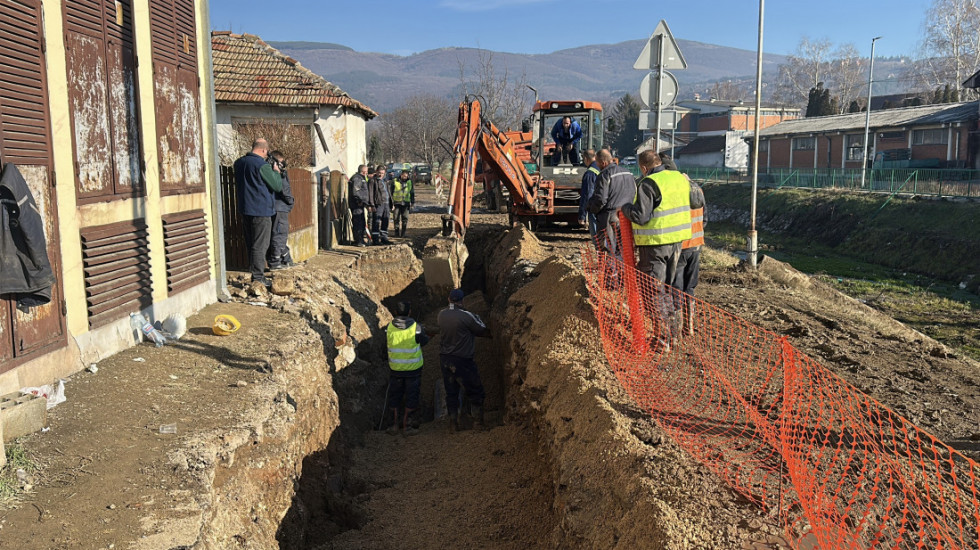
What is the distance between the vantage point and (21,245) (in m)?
5.36

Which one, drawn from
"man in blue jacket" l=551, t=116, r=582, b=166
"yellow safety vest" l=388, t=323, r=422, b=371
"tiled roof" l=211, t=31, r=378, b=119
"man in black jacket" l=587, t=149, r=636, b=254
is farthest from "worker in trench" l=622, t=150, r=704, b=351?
"tiled roof" l=211, t=31, r=378, b=119

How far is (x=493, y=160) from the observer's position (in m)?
14.2

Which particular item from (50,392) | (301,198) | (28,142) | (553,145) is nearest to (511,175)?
(553,145)

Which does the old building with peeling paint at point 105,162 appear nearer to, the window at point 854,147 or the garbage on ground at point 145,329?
the garbage on ground at point 145,329

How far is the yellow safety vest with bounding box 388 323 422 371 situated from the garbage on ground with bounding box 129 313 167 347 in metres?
2.59

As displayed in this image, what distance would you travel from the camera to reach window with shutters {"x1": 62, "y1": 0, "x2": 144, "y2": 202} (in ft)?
21.1

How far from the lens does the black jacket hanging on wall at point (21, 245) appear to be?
522 cm

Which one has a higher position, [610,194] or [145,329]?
[610,194]

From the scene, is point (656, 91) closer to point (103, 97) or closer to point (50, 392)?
point (103, 97)

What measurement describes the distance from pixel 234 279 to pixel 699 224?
6.60 m

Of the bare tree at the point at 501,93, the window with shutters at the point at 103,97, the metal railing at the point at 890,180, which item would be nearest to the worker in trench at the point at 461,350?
the window with shutters at the point at 103,97

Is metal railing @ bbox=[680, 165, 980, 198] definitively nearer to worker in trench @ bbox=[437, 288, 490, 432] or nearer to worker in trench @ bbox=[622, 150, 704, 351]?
worker in trench @ bbox=[437, 288, 490, 432]

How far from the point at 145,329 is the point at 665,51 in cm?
651

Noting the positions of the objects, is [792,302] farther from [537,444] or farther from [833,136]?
[833,136]
